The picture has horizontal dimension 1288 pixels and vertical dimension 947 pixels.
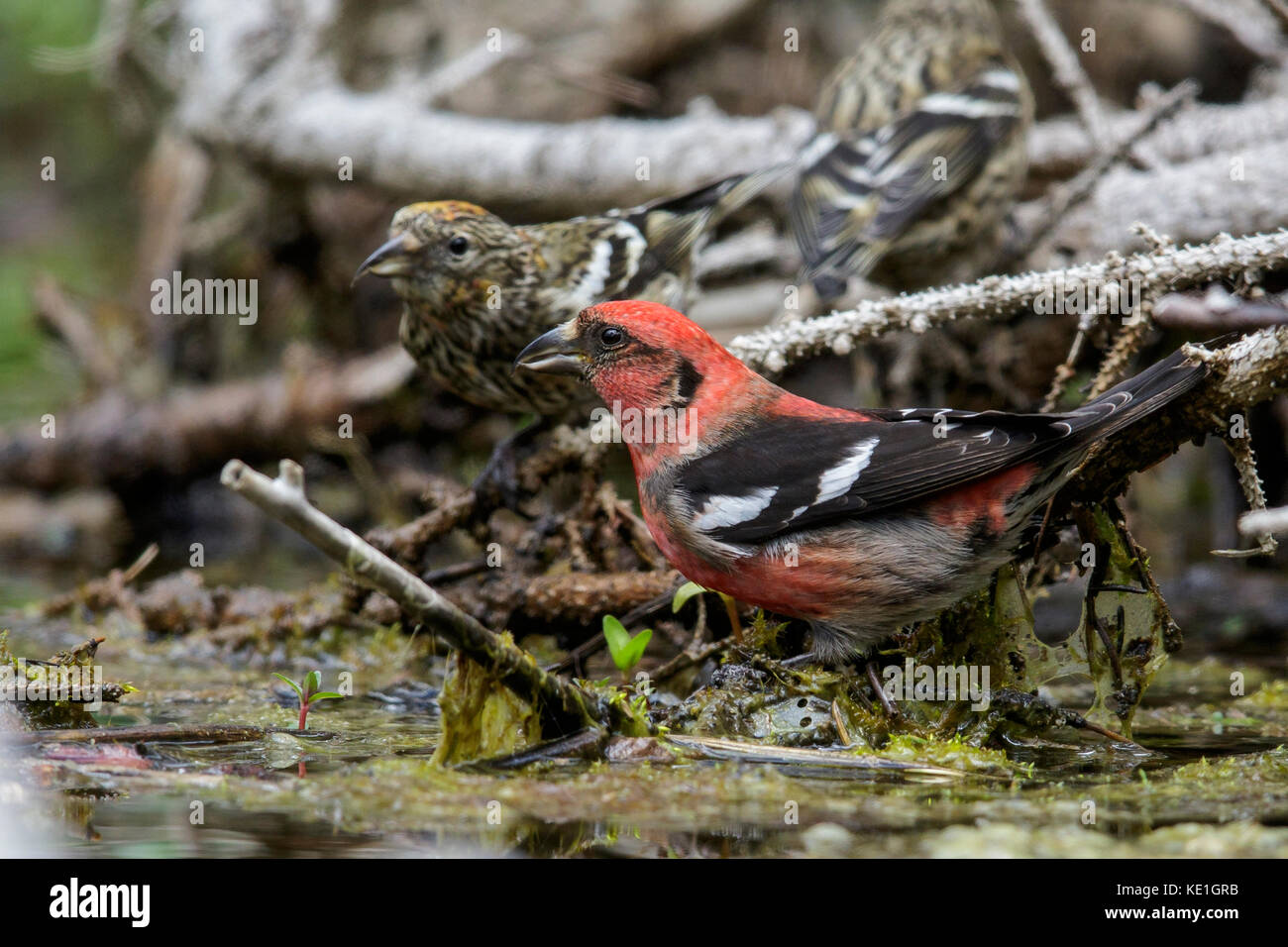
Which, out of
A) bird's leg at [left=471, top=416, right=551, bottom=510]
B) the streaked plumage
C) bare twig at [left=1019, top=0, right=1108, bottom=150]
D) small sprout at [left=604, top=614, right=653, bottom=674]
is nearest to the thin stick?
small sprout at [left=604, top=614, right=653, bottom=674]

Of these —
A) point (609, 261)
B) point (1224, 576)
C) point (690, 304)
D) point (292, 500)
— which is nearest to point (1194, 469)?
point (1224, 576)

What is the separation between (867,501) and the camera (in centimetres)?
371

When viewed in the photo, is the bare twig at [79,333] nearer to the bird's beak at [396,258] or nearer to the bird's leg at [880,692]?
the bird's beak at [396,258]

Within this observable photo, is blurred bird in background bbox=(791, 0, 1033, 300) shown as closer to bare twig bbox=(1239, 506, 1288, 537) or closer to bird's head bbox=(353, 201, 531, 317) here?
bird's head bbox=(353, 201, 531, 317)

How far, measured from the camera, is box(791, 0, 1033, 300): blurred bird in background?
234 inches

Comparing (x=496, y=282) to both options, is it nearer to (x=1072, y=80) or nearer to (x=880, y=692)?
(x=880, y=692)

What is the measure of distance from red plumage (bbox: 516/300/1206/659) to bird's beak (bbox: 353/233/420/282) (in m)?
1.72

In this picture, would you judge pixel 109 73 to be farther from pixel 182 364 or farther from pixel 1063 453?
→ pixel 1063 453

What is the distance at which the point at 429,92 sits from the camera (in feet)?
27.6

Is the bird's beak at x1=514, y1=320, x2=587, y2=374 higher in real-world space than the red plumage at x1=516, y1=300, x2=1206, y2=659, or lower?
higher

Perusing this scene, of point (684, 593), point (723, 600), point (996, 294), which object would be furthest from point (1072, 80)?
point (684, 593)

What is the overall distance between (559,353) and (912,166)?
2.65 meters
